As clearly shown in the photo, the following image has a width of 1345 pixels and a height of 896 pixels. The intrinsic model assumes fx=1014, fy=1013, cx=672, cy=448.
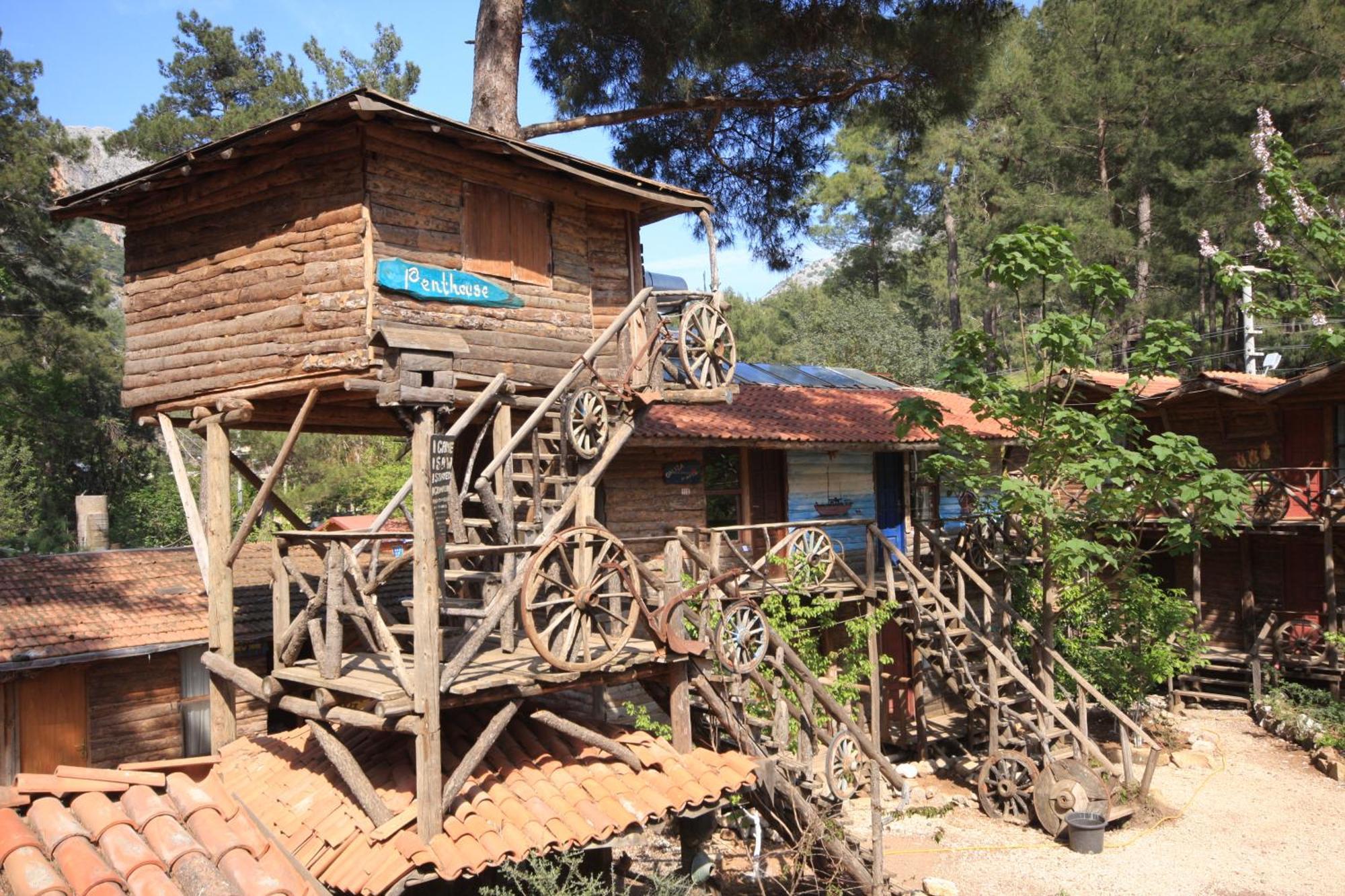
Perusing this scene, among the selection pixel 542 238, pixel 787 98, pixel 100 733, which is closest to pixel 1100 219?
pixel 787 98

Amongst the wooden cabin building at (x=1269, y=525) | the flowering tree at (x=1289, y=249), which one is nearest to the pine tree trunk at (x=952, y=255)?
the wooden cabin building at (x=1269, y=525)

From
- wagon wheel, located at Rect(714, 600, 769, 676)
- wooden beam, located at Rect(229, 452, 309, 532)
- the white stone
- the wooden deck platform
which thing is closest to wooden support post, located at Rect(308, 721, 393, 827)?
the wooden deck platform

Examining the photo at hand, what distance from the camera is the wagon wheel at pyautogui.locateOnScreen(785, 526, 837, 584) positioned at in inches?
513

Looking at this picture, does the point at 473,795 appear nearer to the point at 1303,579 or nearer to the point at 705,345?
the point at 705,345

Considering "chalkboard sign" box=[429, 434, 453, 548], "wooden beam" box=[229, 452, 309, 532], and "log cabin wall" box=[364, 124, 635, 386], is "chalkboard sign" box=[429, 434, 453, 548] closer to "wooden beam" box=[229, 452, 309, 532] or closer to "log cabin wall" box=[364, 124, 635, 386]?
"log cabin wall" box=[364, 124, 635, 386]

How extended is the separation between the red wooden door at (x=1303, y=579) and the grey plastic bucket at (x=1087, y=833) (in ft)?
30.8

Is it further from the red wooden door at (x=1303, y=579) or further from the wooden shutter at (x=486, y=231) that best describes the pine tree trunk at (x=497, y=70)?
the red wooden door at (x=1303, y=579)

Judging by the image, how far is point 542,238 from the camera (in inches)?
433

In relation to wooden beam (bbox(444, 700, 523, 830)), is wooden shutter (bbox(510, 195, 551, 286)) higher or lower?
higher

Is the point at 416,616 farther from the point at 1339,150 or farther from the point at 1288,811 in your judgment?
the point at 1339,150

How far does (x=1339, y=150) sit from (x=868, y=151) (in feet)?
55.5

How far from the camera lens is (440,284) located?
32.0ft

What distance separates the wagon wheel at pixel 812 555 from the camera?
1303 cm

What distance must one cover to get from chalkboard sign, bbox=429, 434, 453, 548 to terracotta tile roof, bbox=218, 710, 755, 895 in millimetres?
2076
